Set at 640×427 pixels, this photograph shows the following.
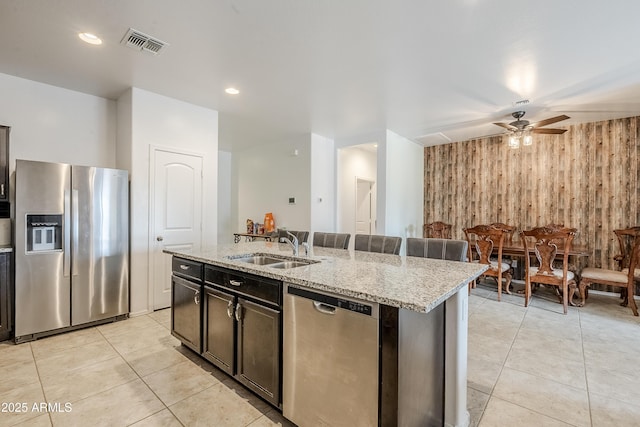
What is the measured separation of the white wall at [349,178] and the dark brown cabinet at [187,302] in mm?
3653

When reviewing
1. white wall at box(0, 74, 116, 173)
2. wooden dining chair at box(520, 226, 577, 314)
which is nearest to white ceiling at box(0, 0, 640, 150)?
white wall at box(0, 74, 116, 173)

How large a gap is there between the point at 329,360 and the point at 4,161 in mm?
3624

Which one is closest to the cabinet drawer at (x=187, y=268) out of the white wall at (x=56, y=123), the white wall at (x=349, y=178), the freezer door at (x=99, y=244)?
the freezer door at (x=99, y=244)

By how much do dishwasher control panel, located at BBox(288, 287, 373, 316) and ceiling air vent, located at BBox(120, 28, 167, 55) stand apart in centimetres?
241

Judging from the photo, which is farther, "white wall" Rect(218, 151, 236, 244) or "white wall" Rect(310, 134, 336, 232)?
"white wall" Rect(218, 151, 236, 244)

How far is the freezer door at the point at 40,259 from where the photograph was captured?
2.70 m

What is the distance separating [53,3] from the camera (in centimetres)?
202

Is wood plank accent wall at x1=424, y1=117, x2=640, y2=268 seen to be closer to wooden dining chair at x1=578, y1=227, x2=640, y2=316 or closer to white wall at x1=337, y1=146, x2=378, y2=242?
wooden dining chair at x1=578, y1=227, x2=640, y2=316

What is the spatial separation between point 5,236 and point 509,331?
5.15 meters

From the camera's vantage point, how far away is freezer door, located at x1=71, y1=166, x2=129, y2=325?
2.98m

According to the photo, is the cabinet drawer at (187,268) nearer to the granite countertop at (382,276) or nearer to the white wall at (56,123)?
the granite countertop at (382,276)

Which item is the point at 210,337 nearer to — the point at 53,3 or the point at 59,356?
the point at 59,356

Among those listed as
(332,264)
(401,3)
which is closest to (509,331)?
(332,264)

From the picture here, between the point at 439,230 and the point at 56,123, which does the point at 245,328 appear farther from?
the point at 439,230
